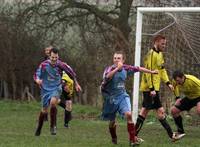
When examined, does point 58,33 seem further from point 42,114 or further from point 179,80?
point 179,80

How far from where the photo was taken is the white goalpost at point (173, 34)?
15328 mm

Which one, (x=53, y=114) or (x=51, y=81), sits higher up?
(x=51, y=81)

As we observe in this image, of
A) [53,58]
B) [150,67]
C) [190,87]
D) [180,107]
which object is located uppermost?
[53,58]

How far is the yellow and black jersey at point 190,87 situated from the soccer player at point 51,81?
222cm

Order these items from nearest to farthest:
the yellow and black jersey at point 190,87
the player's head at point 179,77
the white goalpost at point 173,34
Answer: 1. the player's head at point 179,77
2. the yellow and black jersey at point 190,87
3. the white goalpost at point 173,34

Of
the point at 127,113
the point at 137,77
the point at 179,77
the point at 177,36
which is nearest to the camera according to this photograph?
the point at 127,113

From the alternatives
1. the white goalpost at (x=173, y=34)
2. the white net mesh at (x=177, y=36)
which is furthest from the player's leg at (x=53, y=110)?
the white net mesh at (x=177, y=36)

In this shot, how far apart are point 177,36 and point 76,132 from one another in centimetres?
365

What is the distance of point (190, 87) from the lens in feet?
41.6

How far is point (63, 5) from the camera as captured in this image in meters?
26.6

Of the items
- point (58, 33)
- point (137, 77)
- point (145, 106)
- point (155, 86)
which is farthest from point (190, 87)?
point (58, 33)

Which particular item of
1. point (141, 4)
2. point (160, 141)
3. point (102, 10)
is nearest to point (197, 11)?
point (160, 141)

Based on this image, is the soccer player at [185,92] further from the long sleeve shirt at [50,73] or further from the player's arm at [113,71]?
the long sleeve shirt at [50,73]

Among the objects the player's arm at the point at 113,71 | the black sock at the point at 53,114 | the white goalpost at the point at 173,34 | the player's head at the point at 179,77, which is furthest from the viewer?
the white goalpost at the point at 173,34
